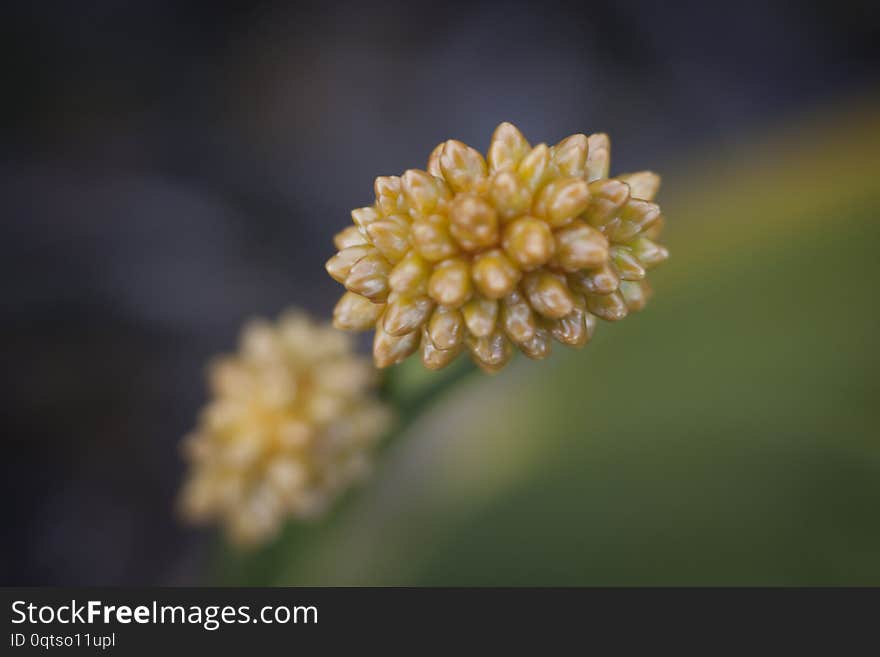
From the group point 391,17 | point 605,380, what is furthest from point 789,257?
point 391,17

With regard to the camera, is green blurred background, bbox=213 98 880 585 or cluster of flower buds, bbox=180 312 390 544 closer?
cluster of flower buds, bbox=180 312 390 544

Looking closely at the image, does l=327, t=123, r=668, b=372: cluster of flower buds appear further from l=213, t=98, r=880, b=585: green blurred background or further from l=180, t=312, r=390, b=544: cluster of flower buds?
l=213, t=98, r=880, b=585: green blurred background

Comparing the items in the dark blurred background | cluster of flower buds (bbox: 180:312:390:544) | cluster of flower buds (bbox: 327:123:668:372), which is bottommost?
cluster of flower buds (bbox: 327:123:668:372)

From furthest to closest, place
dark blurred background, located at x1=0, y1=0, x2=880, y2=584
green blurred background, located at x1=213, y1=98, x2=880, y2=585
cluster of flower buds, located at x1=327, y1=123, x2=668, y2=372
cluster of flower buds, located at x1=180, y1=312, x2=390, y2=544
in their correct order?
1. dark blurred background, located at x1=0, y1=0, x2=880, y2=584
2. green blurred background, located at x1=213, y1=98, x2=880, y2=585
3. cluster of flower buds, located at x1=180, y1=312, x2=390, y2=544
4. cluster of flower buds, located at x1=327, y1=123, x2=668, y2=372

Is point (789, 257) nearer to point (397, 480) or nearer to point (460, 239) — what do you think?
point (397, 480)

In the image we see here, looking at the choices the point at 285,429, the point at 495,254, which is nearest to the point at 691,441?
the point at 285,429

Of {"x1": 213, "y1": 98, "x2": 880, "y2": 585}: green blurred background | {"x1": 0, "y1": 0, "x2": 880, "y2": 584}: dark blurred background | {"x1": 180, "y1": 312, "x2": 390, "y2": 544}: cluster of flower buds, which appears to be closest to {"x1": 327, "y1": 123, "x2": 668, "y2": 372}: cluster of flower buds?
{"x1": 180, "y1": 312, "x2": 390, "y2": 544}: cluster of flower buds
